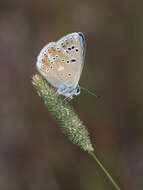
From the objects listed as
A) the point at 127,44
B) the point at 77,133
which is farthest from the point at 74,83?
the point at 127,44

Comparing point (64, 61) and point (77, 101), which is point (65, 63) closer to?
point (64, 61)

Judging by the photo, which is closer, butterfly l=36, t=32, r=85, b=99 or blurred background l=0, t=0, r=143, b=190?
butterfly l=36, t=32, r=85, b=99

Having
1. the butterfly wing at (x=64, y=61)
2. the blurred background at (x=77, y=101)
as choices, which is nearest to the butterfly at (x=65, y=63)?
the butterfly wing at (x=64, y=61)

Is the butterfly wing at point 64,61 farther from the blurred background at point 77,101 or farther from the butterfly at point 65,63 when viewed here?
the blurred background at point 77,101

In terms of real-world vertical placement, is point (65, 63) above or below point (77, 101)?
above

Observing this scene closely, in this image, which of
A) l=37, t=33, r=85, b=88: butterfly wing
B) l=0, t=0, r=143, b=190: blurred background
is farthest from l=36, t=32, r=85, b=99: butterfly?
l=0, t=0, r=143, b=190: blurred background

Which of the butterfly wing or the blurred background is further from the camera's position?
the blurred background

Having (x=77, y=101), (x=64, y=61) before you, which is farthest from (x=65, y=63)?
(x=77, y=101)

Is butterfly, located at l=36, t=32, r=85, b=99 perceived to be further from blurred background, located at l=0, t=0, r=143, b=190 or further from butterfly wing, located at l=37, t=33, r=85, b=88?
blurred background, located at l=0, t=0, r=143, b=190
